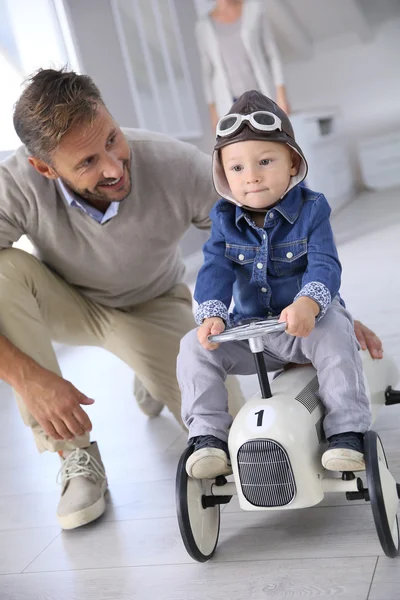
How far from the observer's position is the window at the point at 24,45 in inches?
141

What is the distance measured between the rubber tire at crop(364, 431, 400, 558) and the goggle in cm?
54

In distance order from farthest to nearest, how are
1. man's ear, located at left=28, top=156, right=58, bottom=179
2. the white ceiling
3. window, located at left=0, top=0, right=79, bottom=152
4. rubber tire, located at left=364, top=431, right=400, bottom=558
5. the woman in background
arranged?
1. the white ceiling
2. the woman in background
3. window, located at left=0, top=0, right=79, bottom=152
4. man's ear, located at left=28, top=156, right=58, bottom=179
5. rubber tire, located at left=364, top=431, right=400, bottom=558

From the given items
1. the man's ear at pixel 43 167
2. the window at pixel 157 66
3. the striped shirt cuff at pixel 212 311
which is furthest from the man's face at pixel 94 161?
the window at pixel 157 66

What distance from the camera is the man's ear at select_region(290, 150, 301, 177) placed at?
1.45 metres

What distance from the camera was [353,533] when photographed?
1337mm

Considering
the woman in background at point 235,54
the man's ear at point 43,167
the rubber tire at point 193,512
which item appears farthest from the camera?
the woman in background at point 235,54

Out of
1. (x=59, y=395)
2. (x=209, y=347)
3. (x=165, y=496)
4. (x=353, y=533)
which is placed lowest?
(x=165, y=496)

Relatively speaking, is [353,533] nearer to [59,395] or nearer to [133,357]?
[59,395]

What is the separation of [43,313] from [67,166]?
0.39 m

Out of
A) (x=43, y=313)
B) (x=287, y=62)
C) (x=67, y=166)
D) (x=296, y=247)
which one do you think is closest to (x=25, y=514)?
(x=43, y=313)

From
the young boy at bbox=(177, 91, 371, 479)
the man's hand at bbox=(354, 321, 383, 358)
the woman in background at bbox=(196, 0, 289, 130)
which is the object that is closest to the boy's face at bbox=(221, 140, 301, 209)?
the young boy at bbox=(177, 91, 371, 479)

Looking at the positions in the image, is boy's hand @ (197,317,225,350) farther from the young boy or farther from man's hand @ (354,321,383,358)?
man's hand @ (354,321,383,358)

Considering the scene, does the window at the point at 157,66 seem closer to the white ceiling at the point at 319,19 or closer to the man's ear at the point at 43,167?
the white ceiling at the point at 319,19

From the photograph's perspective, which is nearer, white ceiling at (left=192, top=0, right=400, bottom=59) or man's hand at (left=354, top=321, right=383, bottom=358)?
man's hand at (left=354, top=321, right=383, bottom=358)
